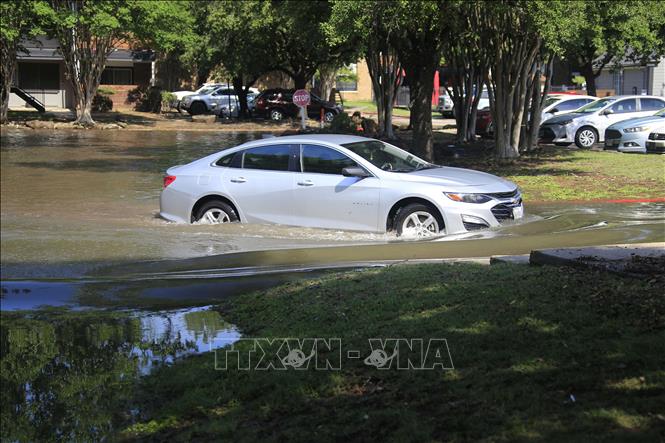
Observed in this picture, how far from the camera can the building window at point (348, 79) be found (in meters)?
61.1

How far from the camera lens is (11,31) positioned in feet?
108

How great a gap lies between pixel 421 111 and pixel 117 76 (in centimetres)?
3730

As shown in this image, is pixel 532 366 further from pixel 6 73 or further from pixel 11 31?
pixel 6 73

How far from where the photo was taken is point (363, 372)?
4828mm

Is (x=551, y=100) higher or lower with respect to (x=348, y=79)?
lower

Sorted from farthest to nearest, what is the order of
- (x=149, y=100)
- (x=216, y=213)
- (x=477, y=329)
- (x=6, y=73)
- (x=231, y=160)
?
(x=149, y=100)
(x=6, y=73)
(x=231, y=160)
(x=216, y=213)
(x=477, y=329)

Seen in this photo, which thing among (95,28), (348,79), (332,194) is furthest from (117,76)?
(332,194)

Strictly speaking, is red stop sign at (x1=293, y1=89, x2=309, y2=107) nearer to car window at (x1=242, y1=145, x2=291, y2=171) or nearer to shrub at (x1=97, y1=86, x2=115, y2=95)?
car window at (x1=242, y1=145, x2=291, y2=171)

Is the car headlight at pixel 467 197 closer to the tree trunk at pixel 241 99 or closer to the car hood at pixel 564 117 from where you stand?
the car hood at pixel 564 117

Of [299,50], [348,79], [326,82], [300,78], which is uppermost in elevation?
[348,79]

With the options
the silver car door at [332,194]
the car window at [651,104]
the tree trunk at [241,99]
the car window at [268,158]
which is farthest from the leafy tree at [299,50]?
the silver car door at [332,194]

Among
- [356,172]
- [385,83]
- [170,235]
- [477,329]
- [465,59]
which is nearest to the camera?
[477,329]

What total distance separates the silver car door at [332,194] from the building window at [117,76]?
43461mm

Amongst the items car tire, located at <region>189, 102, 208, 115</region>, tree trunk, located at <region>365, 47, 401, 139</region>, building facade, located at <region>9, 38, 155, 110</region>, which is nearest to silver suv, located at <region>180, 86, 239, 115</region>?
car tire, located at <region>189, 102, 208, 115</region>
